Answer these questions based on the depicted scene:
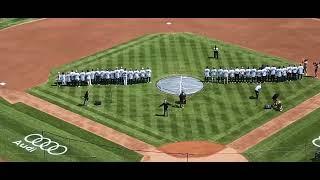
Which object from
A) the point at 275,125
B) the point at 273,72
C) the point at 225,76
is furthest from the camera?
the point at 225,76

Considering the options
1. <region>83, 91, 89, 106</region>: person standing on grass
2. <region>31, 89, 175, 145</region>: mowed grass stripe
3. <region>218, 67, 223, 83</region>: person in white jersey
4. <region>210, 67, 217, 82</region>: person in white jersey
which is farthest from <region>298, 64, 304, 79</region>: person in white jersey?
<region>83, 91, 89, 106</region>: person standing on grass

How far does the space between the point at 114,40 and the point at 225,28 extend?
1208cm

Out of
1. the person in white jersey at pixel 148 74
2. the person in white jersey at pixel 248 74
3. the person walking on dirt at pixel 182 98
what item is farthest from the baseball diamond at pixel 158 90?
the person walking on dirt at pixel 182 98

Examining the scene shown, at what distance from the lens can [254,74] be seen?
50.1 m

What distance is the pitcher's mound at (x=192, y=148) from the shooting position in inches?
1566

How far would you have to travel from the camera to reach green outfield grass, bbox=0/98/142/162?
3931 cm

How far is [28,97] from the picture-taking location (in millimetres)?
48062

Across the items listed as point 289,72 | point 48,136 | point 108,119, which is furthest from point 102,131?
point 289,72

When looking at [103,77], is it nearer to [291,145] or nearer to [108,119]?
[108,119]

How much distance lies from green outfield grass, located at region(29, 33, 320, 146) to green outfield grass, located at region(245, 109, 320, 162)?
6.87 feet

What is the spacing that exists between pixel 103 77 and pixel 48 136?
9653mm

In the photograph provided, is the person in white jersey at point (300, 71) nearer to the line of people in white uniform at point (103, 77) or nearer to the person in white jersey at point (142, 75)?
the line of people in white uniform at point (103, 77)

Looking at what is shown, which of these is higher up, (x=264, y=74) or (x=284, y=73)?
(x=284, y=73)
